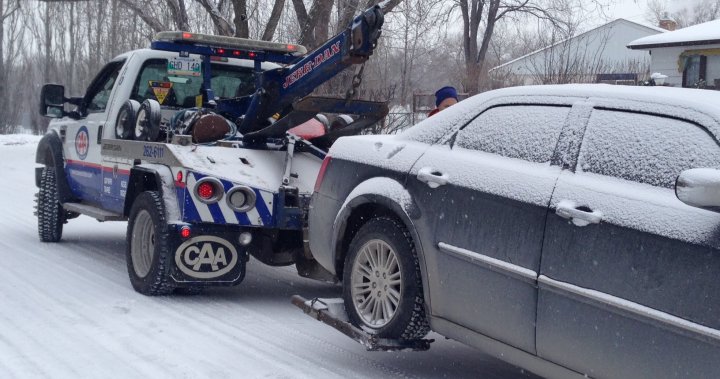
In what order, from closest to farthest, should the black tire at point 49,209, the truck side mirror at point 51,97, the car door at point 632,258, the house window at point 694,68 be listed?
the car door at point 632,258 → the truck side mirror at point 51,97 → the black tire at point 49,209 → the house window at point 694,68

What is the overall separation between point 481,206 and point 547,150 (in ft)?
1.40

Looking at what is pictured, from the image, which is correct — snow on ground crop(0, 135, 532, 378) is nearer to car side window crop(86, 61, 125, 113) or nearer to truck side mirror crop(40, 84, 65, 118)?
car side window crop(86, 61, 125, 113)

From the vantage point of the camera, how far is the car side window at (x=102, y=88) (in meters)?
9.38

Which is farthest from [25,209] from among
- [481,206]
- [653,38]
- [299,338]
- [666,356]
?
[653,38]

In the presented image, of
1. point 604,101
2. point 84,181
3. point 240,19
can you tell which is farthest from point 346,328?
point 240,19

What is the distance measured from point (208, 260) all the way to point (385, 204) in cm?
235

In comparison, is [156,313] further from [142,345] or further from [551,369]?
[551,369]

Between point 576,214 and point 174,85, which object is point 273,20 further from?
point 576,214

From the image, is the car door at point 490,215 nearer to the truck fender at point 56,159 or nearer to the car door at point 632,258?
the car door at point 632,258

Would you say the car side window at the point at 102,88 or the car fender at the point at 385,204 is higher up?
the car side window at the point at 102,88

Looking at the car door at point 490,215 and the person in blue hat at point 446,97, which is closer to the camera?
the car door at point 490,215

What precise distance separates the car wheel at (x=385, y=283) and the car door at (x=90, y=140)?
4.20 m

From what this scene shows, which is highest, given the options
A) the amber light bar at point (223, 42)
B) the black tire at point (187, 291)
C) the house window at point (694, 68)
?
the house window at point (694, 68)

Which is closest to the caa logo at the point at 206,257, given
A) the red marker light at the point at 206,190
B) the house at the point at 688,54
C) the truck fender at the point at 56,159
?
the red marker light at the point at 206,190
